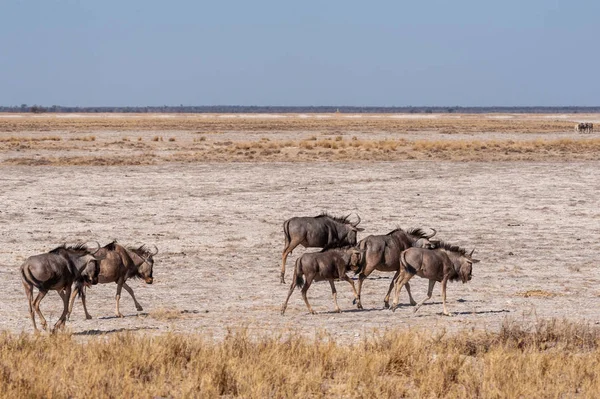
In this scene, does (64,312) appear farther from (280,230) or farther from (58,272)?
(280,230)

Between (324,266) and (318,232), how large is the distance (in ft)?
10.7

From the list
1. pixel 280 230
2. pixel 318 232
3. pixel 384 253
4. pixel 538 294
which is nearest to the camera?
pixel 384 253

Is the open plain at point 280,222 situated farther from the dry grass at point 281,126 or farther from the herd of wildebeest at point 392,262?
the dry grass at point 281,126

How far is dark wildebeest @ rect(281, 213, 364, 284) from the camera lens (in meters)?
16.6

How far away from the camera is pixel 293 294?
599 inches

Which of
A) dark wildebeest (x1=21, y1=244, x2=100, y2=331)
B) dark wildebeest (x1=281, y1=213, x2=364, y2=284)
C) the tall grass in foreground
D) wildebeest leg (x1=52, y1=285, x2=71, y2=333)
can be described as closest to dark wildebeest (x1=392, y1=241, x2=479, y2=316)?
the tall grass in foreground

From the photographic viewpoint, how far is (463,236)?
21.7 m

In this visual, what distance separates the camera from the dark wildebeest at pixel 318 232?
16.6 m

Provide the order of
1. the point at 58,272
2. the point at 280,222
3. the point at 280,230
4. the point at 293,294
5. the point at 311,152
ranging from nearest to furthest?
1. the point at 58,272
2. the point at 293,294
3. the point at 280,230
4. the point at 280,222
5. the point at 311,152

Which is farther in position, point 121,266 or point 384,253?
→ point 384,253

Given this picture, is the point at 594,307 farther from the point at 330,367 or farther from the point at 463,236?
the point at 463,236

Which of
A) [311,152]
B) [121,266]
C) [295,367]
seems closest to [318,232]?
[121,266]

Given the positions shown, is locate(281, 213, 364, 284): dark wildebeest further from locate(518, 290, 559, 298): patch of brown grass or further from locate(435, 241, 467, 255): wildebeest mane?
locate(518, 290, 559, 298): patch of brown grass

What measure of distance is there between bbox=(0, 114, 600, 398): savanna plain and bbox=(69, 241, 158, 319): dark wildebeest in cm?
47
